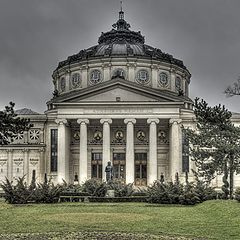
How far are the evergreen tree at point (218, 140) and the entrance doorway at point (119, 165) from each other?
27696mm

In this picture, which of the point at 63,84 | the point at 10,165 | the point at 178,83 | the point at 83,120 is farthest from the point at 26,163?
the point at 178,83

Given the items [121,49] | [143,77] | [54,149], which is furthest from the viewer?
[121,49]

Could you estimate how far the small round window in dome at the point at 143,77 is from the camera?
3783 inches

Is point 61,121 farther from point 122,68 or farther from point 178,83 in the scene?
point 178,83

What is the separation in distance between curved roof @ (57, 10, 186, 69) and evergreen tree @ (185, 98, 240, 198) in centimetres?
4250

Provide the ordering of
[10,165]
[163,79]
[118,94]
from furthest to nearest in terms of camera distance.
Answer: [163,79] → [10,165] → [118,94]

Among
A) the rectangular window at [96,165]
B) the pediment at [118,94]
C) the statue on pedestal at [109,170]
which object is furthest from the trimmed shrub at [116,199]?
the rectangular window at [96,165]

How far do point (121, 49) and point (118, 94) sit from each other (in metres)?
20.0

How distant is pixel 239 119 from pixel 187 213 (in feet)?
182

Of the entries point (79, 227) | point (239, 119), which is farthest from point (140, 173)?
point (79, 227)

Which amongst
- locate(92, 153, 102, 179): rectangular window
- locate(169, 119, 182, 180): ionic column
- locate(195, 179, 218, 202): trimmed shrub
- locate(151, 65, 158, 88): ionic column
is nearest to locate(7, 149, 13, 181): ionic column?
locate(92, 153, 102, 179): rectangular window

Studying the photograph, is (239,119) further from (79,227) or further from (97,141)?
(79,227)

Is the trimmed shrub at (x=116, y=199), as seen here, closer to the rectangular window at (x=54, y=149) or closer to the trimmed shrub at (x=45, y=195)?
the trimmed shrub at (x=45, y=195)

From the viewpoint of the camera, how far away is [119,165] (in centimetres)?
8500
